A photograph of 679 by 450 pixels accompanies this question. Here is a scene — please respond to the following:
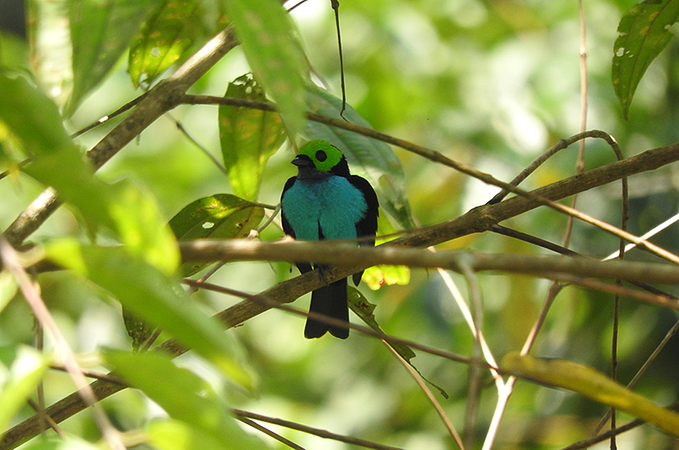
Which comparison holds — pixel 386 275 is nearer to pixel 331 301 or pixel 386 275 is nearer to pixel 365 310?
pixel 365 310

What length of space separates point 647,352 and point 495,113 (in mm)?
1850

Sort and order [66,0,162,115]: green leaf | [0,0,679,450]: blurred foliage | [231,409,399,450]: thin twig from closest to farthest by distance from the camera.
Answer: [66,0,162,115]: green leaf → [231,409,399,450]: thin twig → [0,0,679,450]: blurred foliage

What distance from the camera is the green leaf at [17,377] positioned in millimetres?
795

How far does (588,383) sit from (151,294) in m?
0.59

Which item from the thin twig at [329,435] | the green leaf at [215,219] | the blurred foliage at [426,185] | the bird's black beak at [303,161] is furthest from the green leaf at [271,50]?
the bird's black beak at [303,161]

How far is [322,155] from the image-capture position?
3221 mm

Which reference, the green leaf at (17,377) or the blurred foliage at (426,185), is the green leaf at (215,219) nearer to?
the blurred foliage at (426,185)

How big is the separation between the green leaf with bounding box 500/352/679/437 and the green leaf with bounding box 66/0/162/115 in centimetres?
79

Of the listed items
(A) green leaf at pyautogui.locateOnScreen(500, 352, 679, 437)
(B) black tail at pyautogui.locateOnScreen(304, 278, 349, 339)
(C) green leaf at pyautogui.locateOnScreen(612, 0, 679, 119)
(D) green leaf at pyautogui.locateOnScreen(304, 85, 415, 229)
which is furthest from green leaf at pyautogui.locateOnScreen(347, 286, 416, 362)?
(A) green leaf at pyautogui.locateOnScreen(500, 352, 679, 437)

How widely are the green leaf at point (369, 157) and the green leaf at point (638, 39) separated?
654 millimetres

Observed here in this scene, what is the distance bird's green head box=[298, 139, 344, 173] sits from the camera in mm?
3223

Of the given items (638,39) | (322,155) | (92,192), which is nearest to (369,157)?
(638,39)

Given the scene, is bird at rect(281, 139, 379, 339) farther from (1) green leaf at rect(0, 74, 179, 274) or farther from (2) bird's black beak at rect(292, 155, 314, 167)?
(1) green leaf at rect(0, 74, 179, 274)

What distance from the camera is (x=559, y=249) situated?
153 centimetres
